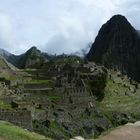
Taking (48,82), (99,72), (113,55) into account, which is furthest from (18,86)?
(113,55)

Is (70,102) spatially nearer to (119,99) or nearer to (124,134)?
(119,99)

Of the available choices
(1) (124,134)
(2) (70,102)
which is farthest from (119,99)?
(1) (124,134)

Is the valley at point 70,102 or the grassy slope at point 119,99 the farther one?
the grassy slope at point 119,99

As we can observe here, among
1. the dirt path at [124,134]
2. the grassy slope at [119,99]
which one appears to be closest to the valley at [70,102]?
the grassy slope at [119,99]

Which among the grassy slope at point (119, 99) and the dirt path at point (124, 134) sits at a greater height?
the grassy slope at point (119, 99)

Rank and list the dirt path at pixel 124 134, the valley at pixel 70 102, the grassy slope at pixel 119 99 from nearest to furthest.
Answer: the dirt path at pixel 124 134 → the valley at pixel 70 102 → the grassy slope at pixel 119 99

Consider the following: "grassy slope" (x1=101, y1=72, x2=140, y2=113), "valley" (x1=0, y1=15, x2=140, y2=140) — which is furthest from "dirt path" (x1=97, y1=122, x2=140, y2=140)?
"grassy slope" (x1=101, y1=72, x2=140, y2=113)

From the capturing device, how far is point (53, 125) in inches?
2721

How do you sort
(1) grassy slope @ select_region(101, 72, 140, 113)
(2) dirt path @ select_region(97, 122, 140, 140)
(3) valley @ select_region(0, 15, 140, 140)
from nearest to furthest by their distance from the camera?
(2) dirt path @ select_region(97, 122, 140, 140) → (3) valley @ select_region(0, 15, 140, 140) → (1) grassy slope @ select_region(101, 72, 140, 113)

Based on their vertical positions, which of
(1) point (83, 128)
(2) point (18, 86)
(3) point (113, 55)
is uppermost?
(3) point (113, 55)

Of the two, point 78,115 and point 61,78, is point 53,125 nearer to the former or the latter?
point 78,115

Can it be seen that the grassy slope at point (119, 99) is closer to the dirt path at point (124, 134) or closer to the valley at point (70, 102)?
the valley at point (70, 102)

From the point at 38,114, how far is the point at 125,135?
47229mm

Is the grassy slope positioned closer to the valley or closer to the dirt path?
the valley
